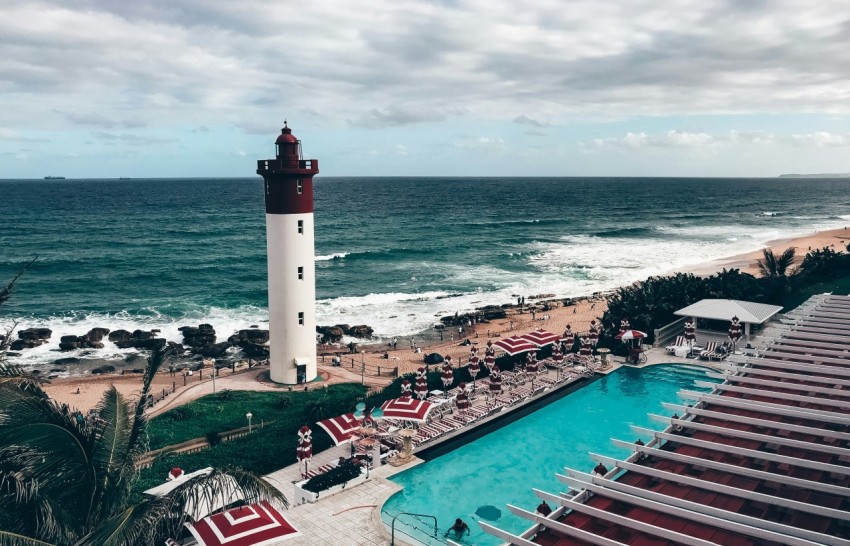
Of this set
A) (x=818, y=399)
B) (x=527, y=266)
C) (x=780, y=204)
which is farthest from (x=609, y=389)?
(x=780, y=204)

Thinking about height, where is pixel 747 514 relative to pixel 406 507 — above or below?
above

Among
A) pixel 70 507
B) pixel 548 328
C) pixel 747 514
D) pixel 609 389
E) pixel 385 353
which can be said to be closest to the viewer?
pixel 70 507

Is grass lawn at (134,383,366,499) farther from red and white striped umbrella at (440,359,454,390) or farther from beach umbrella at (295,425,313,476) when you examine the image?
red and white striped umbrella at (440,359,454,390)

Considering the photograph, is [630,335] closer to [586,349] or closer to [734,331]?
[586,349]

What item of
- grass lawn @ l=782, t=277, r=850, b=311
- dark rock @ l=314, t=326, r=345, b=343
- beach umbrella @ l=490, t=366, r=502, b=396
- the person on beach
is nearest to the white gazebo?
grass lawn @ l=782, t=277, r=850, b=311

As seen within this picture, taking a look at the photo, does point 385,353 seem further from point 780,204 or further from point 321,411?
point 780,204

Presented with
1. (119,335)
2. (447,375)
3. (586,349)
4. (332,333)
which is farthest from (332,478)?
(119,335)

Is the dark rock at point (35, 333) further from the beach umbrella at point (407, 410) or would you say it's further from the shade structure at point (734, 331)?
the shade structure at point (734, 331)
